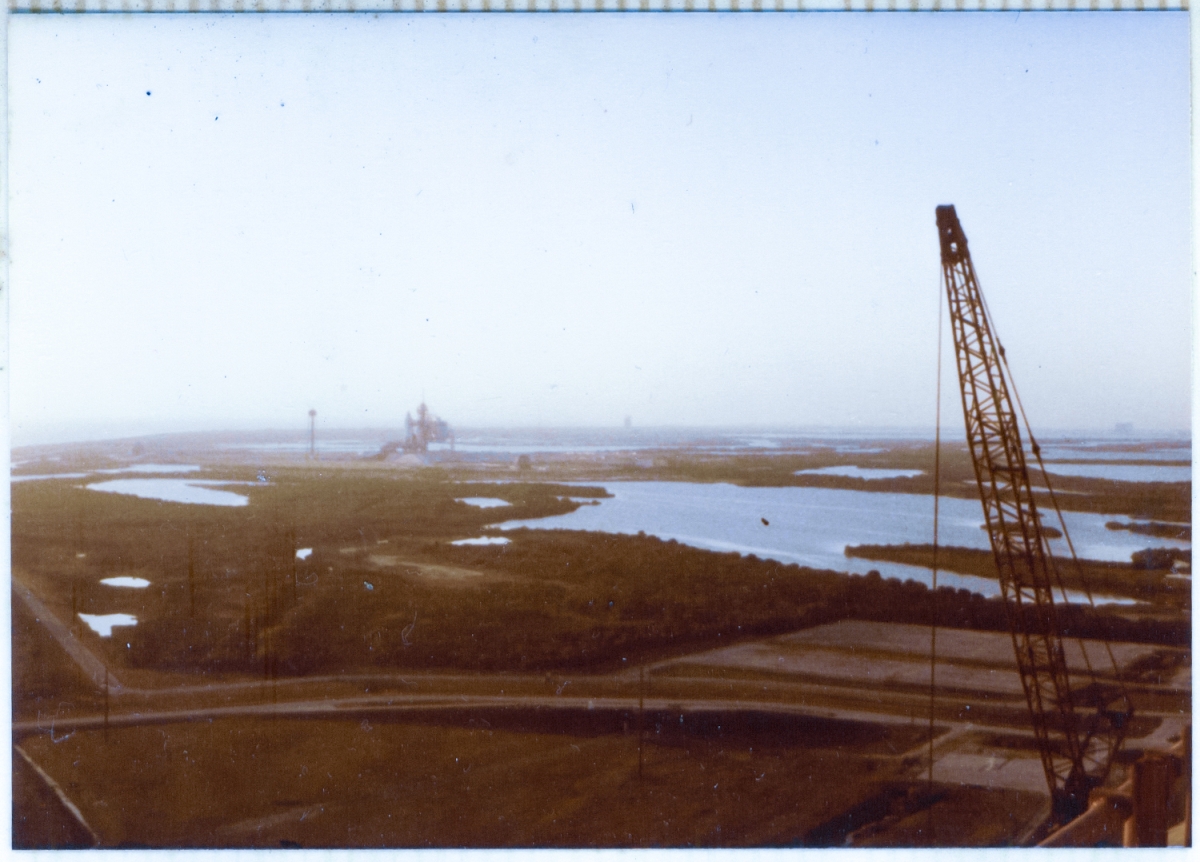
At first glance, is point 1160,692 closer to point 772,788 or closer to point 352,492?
point 772,788

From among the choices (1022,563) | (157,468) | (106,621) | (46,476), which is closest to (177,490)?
(157,468)

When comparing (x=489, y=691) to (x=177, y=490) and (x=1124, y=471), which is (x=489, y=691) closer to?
(x=177, y=490)

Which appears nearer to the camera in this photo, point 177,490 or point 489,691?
point 489,691

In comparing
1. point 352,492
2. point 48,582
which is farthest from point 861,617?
A: point 48,582

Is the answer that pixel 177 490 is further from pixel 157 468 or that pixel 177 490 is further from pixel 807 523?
pixel 807 523

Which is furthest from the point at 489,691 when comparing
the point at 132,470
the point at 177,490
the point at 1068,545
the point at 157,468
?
the point at 1068,545

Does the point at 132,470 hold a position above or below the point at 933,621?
above

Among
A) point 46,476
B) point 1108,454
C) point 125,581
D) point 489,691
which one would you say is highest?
point 1108,454
